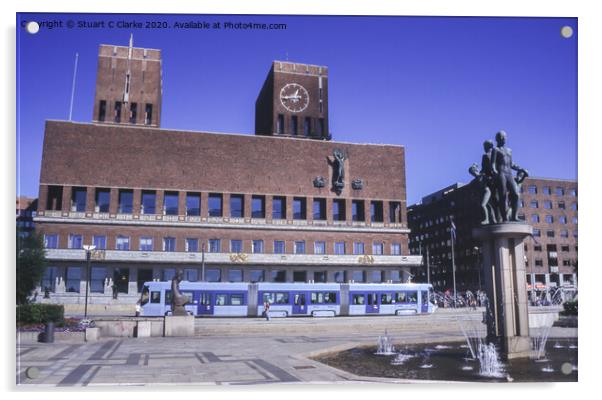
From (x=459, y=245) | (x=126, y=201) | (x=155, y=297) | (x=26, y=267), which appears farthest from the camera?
(x=459, y=245)

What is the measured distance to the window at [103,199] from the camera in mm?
50862

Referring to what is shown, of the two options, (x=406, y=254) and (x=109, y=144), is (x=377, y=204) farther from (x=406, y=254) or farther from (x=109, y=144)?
(x=109, y=144)

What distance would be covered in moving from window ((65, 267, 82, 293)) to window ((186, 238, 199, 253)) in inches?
402

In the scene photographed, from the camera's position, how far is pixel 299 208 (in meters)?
56.7

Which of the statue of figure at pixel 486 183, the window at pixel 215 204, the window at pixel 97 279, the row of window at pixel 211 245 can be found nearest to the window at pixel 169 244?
the row of window at pixel 211 245

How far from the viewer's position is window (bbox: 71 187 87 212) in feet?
164

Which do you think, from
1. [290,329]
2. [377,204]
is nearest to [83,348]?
[290,329]

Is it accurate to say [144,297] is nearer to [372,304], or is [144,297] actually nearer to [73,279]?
[73,279]

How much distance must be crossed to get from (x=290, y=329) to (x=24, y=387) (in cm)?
1479

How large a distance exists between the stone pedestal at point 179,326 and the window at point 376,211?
3688cm

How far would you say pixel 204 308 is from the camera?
36656 mm

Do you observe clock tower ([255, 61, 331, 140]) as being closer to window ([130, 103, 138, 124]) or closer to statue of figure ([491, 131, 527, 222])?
window ([130, 103, 138, 124])

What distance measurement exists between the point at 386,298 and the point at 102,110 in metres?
32.4

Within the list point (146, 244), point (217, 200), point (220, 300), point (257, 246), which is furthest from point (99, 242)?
point (220, 300)
